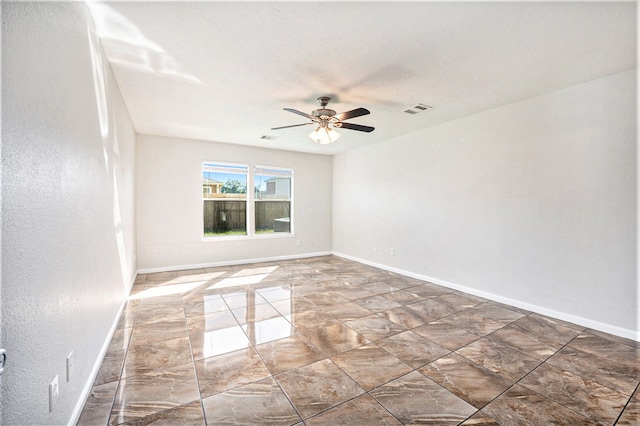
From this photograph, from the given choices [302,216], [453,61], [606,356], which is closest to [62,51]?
[453,61]

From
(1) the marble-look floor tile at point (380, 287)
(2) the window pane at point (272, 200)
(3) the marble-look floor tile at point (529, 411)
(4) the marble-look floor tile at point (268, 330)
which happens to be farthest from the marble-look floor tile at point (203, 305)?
(3) the marble-look floor tile at point (529, 411)

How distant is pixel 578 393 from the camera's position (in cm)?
199

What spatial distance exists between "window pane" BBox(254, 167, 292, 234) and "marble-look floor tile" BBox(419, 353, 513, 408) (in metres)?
4.93

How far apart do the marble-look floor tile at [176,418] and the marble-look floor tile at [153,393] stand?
4cm

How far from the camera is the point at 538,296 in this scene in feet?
11.4

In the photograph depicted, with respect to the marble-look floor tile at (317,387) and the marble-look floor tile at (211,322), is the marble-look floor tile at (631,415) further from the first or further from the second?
the marble-look floor tile at (211,322)

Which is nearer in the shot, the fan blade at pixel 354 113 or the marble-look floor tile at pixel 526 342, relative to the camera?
the marble-look floor tile at pixel 526 342

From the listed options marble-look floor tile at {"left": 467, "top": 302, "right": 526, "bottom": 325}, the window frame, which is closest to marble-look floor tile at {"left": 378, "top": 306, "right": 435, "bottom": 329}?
marble-look floor tile at {"left": 467, "top": 302, "right": 526, "bottom": 325}

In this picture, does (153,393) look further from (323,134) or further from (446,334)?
(323,134)

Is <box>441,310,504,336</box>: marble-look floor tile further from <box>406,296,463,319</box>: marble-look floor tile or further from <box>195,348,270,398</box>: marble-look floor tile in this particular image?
<box>195,348,270,398</box>: marble-look floor tile

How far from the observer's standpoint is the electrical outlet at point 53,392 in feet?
4.46

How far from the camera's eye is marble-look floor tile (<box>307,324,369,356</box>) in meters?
2.61

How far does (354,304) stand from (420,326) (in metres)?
0.95

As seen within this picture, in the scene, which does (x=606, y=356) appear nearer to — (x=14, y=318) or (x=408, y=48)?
(x=408, y=48)
